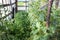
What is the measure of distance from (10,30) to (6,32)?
0.15 metres

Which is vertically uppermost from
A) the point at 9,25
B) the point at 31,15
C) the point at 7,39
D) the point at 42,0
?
the point at 42,0

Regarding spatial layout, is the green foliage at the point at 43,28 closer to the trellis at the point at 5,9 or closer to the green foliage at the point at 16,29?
the green foliage at the point at 16,29

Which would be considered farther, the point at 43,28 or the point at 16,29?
the point at 16,29

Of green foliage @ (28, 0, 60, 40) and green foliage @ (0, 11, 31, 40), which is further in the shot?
green foliage @ (0, 11, 31, 40)

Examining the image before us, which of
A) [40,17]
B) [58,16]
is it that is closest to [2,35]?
[40,17]

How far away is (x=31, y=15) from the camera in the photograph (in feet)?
7.80

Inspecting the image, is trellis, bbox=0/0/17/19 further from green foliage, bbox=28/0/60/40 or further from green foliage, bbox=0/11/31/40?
green foliage, bbox=28/0/60/40

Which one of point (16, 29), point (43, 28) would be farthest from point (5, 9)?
point (43, 28)

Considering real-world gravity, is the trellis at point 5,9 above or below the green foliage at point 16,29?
above

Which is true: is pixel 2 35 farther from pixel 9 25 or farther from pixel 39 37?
pixel 39 37

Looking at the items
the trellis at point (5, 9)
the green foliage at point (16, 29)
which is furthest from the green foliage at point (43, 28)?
the trellis at point (5, 9)

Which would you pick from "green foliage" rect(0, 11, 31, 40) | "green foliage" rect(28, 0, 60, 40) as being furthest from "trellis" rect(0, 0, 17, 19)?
"green foliage" rect(28, 0, 60, 40)

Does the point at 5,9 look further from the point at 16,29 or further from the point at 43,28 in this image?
the point at 43,28

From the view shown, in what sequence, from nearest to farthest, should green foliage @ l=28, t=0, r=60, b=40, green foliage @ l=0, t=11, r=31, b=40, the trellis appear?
green foliage @ l=28, t=0, r=60, b=40 < green foliage @ l=0, t=11, r=31, b=40 < the trellis
